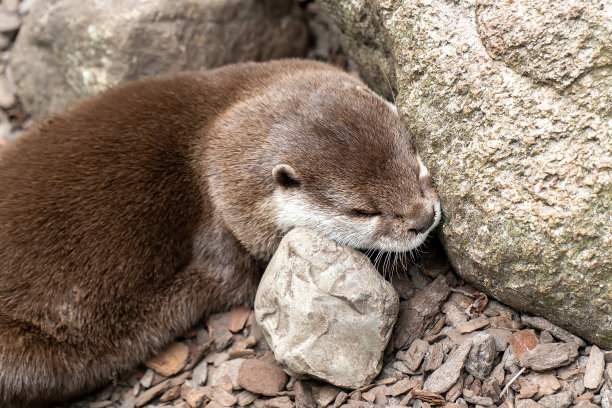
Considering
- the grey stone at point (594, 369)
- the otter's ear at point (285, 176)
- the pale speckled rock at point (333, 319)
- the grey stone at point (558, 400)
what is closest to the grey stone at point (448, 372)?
the pale speckled rock at point (333, 319)

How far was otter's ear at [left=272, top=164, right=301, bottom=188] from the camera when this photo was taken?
10.6 feet

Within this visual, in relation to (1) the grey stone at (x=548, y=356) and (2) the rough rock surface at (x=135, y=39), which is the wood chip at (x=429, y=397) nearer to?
(1) the grey stone at (x=548, y=356)

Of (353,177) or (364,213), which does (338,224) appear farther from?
(353,177)

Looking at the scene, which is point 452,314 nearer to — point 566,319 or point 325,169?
point 566,319

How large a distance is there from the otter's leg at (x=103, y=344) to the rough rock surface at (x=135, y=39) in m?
1.68

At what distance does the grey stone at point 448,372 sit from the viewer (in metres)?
2.86

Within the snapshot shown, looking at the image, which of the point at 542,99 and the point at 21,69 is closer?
the point at 542,99

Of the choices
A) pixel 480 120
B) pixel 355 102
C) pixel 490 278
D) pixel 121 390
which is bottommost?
pixel 121 390

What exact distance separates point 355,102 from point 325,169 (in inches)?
17.0

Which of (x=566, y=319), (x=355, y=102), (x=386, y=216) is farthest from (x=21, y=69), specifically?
(x=566, y=319)

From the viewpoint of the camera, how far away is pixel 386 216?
315 cm

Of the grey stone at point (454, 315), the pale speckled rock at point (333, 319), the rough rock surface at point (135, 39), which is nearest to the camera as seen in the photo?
the pale speckled rock at point (333, 319)

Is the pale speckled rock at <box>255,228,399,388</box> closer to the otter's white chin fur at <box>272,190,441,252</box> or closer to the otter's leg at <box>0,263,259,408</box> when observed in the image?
the otter's white chin fur at <box>272,190,441,252</box>

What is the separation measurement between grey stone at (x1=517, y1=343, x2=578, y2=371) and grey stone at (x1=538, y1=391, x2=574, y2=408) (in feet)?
0.39
